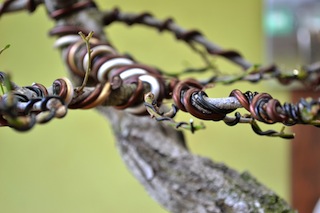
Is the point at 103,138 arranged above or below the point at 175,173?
below

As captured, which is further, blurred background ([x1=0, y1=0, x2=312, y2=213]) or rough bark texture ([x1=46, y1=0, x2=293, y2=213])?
blurred background ([x1=0, y1=0, x2=312, y2=213])

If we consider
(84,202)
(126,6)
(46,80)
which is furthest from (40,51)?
(84,202)

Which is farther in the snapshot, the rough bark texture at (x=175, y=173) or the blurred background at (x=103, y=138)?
the blurred background at (x=103, y=138)

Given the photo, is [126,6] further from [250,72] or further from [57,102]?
[57,102]

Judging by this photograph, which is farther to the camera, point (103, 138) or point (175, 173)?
point (103, 138)
